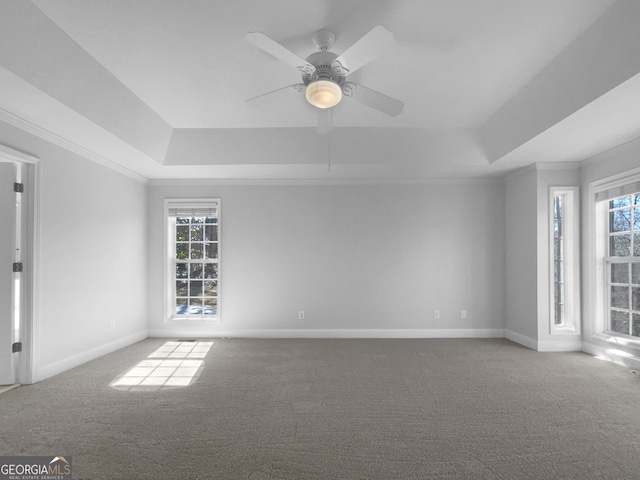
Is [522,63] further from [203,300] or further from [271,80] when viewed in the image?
[203,300]

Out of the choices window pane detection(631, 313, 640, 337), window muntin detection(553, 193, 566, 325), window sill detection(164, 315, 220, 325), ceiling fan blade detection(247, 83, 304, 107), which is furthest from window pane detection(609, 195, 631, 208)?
window sill detection(164, 315, 220, 325)

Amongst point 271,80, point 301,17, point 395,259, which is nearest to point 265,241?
point 395,259

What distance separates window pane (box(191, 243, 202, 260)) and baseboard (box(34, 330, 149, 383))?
1.36m

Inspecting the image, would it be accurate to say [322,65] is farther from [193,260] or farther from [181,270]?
[181,270]

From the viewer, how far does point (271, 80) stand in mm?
3236

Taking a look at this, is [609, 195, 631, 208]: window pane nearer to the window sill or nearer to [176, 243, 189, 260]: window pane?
the window sill

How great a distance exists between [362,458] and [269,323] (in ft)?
11.3

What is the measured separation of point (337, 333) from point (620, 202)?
401 centimetres

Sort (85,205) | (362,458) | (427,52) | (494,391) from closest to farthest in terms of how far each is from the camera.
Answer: (362,458) → (427,52) → (494,391) → (85,205)

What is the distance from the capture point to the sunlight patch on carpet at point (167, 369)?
3406mm

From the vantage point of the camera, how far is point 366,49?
7.23 ft

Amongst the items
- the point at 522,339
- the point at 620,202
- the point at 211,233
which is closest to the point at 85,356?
the point at 211,233

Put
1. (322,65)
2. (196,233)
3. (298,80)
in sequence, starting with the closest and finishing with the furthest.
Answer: (322,65), (298,80), (196,233)

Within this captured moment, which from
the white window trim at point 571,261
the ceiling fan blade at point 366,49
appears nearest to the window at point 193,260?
the ceiling fan blade at point 366,49
